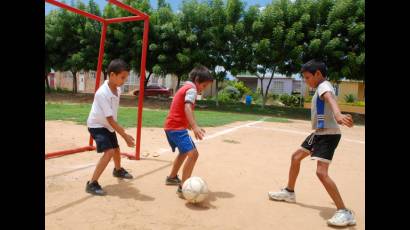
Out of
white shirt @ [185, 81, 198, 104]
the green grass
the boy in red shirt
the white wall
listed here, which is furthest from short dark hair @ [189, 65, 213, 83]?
the white wall

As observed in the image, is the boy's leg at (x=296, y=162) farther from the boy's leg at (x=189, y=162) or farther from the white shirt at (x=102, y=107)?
the white shirt at (x=102, y=107)

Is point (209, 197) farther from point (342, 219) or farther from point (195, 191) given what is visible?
point (342, 219)

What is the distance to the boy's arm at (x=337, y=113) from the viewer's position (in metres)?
3.28

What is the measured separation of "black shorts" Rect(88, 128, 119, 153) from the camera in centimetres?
429

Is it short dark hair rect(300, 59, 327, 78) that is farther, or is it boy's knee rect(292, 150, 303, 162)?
boy's knee rect(292, 150, 303, 162)

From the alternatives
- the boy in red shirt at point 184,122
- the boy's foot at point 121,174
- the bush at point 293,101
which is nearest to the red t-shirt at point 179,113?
the boy in red shirt at point 184,122

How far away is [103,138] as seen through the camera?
432cm

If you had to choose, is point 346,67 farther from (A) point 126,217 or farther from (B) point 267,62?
(A) point 126,217

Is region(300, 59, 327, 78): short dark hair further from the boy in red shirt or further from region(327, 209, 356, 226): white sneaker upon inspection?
region(327, 209, 356, 226): white sneaker

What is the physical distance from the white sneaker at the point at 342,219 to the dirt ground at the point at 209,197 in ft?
0.38

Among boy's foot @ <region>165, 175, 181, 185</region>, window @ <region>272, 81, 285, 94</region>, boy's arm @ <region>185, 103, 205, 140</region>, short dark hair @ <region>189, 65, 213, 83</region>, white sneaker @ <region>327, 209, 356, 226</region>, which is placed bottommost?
white sneaker @ <region>327, 209, 356, 226</region>

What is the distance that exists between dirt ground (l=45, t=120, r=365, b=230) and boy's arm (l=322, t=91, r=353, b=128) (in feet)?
3.55

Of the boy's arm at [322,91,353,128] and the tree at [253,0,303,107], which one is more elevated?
the tree at [253,0,303,107]

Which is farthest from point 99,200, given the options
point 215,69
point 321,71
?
point 215,69
